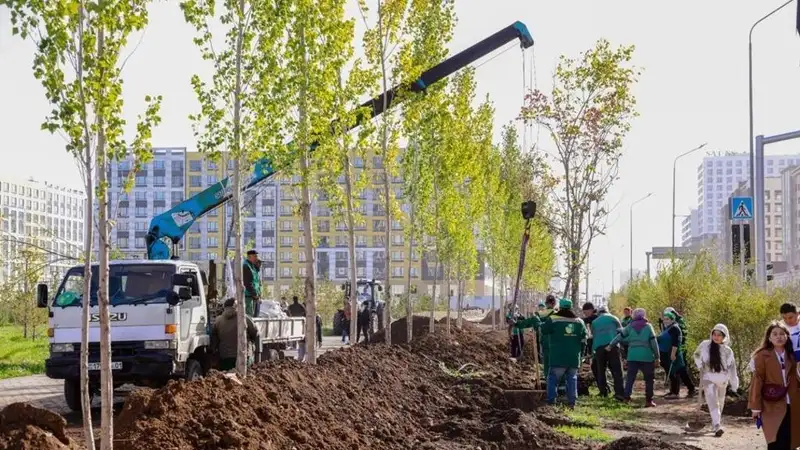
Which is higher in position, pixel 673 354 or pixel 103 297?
pixel 103 297

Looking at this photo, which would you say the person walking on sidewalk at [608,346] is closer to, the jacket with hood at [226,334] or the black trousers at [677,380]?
the black trousers at [677,380]

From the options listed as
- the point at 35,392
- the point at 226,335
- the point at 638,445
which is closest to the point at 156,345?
the point at 226,335

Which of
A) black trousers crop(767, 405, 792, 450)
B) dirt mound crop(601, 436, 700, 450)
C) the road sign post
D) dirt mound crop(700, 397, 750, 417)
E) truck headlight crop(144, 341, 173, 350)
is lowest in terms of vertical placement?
dirt mound crop(700, 397, 750, 417)

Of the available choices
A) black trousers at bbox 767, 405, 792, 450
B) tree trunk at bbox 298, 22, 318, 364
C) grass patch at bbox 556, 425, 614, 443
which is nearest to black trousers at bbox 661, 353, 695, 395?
grass patch at bbox 556, 425, 614, 443

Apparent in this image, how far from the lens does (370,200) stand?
142 metres

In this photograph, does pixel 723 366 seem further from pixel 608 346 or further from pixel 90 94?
pixel 90 94

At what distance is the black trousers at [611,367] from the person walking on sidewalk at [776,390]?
990 centimetres

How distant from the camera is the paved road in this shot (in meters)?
18.7

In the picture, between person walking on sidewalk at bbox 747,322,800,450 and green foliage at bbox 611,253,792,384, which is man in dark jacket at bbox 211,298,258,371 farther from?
green foliage at bbox 611,253,792,384

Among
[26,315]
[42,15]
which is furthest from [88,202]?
[26,315]

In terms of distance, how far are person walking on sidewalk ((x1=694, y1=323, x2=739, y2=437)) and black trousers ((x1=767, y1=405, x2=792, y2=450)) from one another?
4.57 m

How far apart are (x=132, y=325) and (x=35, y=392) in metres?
5.31

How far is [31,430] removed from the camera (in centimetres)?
883

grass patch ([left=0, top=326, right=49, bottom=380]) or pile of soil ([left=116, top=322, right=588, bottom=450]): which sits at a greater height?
pile of soil ([left=116, top=322, right=588, bottom=450])
